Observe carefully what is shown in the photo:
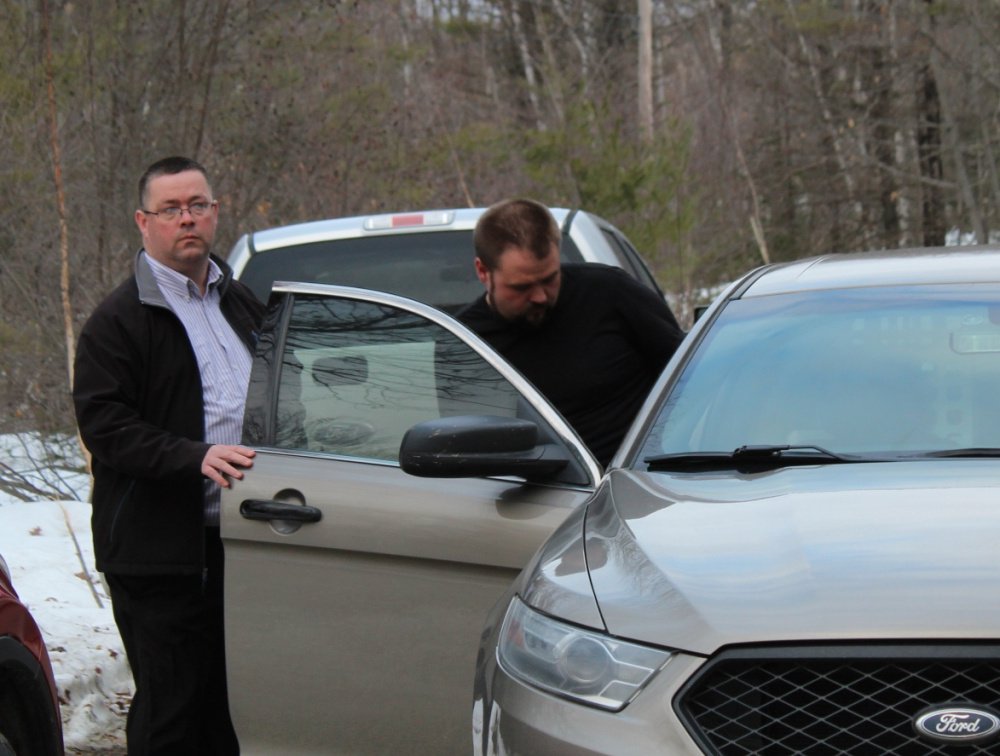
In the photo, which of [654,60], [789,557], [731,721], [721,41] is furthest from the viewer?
[654,60]

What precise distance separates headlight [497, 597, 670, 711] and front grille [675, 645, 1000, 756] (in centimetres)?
11

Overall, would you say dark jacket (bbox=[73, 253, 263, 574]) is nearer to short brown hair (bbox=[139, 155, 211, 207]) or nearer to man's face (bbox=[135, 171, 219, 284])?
man's face (bbox=[135, 171, 219, 284])

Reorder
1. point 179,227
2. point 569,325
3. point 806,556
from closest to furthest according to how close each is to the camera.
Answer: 1. point 806,556
2. point 179,227
3. point 569,325

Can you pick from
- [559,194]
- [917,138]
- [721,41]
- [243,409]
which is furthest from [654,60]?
[243,409]

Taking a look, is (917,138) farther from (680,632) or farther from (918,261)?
(680,632)

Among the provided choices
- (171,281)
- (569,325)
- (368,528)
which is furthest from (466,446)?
(171,281)

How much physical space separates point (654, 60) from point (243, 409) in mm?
39628

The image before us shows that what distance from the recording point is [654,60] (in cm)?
4297

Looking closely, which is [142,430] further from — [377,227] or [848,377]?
[377,227]

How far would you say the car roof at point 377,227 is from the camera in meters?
6.63

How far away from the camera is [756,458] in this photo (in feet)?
11.5

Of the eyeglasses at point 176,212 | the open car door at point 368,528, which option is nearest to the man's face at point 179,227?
the eyeglasses at point 176,212

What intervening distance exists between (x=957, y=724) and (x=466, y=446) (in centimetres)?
150

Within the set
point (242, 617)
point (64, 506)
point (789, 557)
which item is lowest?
point (64, 506)
